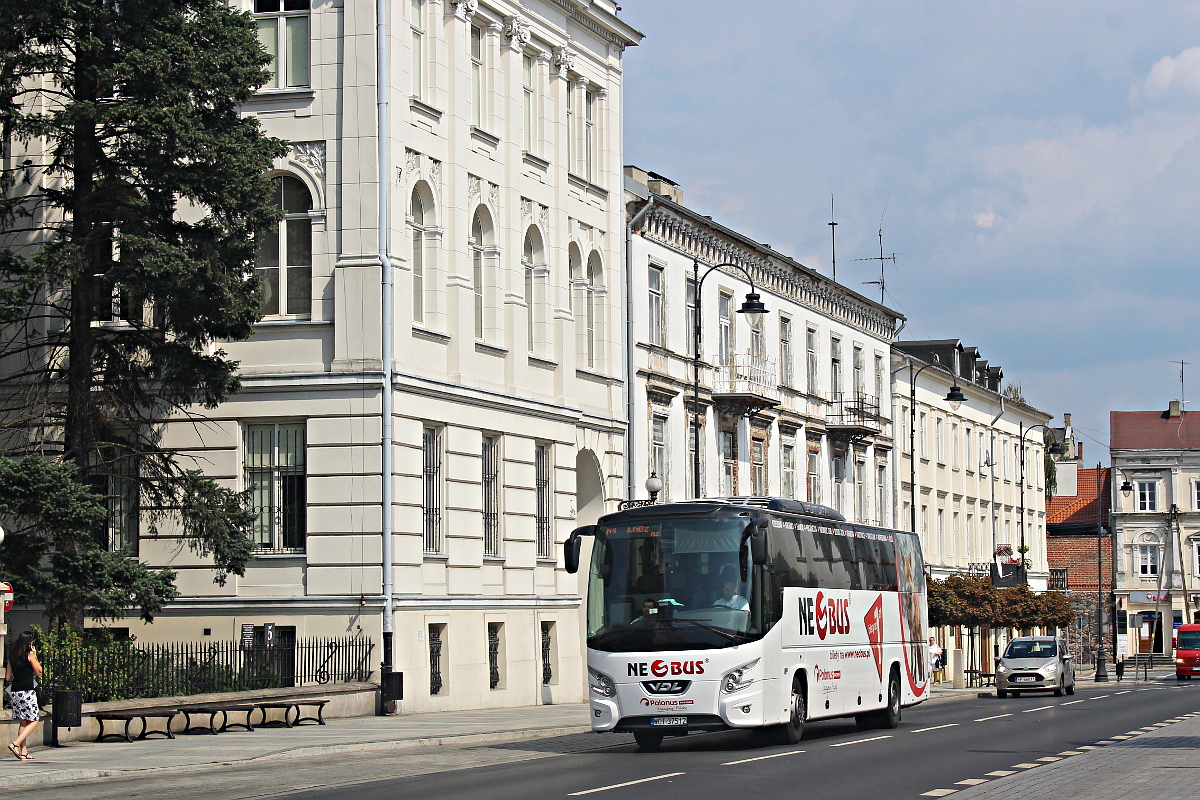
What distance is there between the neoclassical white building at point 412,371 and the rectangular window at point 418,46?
41mm

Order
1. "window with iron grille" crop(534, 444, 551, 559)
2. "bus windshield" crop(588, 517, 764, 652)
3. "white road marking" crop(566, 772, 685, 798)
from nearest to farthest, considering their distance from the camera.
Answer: "white road marking" crop(566, 772, 685, 798), "bus windshield" crop(588, 517, 764, 652), "window with iron grille" crop(534, 444, 551, 559)

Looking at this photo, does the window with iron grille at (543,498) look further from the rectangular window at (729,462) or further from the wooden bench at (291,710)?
the rectangular window at (729,462)

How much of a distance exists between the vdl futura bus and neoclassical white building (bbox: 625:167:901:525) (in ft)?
50.0

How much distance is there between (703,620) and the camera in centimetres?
2316

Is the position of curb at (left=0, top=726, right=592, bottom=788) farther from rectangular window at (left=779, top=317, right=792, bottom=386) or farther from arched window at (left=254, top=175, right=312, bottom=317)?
rectangular window at (left=779, top=317, right=792, bottom=386)

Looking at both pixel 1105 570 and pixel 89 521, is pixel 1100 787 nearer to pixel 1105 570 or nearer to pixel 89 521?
pixel 89 521

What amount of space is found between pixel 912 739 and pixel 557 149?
1885 centimetres

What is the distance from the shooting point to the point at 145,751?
23141 mm

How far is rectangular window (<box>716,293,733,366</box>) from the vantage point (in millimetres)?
49656

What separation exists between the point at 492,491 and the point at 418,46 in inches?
380

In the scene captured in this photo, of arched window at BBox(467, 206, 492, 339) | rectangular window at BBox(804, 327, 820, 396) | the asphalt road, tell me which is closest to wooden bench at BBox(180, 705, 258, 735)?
the asphalt road

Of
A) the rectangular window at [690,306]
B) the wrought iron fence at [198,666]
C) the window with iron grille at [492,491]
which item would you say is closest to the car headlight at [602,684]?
the wrought iron fence at [198,666]

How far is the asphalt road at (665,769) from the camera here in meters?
17.6

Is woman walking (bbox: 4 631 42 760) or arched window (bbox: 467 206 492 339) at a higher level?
arched window (bbox: 467 206 492 339)
